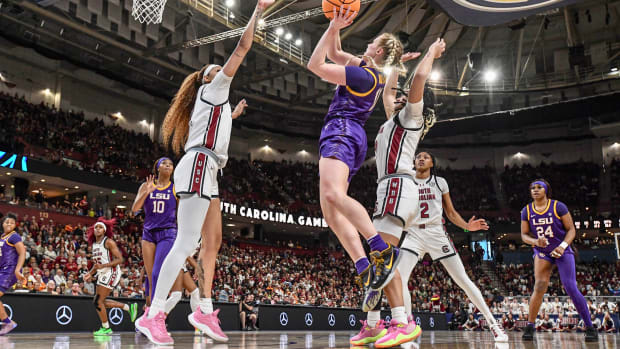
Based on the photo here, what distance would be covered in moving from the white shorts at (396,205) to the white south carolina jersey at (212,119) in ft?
4.12

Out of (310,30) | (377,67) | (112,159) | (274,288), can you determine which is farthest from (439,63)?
(377,67)

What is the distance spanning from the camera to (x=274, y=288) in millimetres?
19422

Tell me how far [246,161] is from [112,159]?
9404mm

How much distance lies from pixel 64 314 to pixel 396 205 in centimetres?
659

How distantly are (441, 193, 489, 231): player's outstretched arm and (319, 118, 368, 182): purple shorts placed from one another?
1.93 m

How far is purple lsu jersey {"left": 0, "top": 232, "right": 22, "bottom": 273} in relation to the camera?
7.05m

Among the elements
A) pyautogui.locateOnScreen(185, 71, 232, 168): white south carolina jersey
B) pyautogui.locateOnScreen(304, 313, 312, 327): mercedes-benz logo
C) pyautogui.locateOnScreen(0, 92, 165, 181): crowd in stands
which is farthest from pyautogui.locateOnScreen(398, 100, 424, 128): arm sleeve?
pyautogui.locateOnScreen(0, 92, 165, 181): crowd in stands

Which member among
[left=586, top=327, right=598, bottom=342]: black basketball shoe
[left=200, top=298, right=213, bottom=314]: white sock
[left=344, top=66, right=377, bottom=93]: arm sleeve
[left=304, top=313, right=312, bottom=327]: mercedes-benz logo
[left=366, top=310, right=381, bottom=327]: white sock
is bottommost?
[left=304, top=313, right=312, bottom=327]: mercedes-benz logo

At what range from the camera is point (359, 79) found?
3.59m

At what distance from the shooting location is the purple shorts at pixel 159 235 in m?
5.54

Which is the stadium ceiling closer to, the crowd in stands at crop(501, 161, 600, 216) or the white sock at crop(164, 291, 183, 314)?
the crowd in stands at crop(501, 161, 600, 216)

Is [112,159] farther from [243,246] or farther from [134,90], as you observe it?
[243,246]

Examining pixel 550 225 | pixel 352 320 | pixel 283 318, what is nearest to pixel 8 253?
→ pixel 283 318

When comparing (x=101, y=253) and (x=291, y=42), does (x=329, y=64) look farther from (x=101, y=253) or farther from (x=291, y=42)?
(x=291, y=42)
